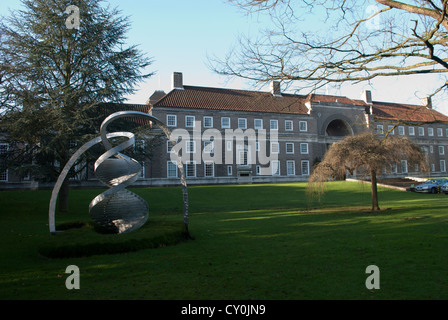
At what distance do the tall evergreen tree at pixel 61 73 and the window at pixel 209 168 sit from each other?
26.8 m

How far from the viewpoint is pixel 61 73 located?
2352cm

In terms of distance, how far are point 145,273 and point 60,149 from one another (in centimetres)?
1716

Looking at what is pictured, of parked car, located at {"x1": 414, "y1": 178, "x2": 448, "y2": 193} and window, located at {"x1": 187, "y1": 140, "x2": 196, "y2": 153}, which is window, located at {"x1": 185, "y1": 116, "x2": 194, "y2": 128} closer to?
window, located at {"x1": 187, "y1": 140, "x2": 196, "y2": 153}

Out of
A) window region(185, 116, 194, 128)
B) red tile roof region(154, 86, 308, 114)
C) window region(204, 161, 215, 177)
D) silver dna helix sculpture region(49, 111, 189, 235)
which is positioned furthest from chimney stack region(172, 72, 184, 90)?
silver dna helix sculpture region(49, 111, 189, 235)

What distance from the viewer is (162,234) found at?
37.8 feet

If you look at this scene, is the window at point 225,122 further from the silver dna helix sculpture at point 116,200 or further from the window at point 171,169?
the silver dna helix sculpture at point 116,200

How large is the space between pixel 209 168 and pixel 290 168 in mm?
14837

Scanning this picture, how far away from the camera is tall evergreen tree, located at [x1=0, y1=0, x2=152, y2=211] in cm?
1978

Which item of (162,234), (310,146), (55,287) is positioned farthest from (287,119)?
(55,287)

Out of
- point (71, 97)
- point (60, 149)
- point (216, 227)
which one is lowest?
point (216, 227)

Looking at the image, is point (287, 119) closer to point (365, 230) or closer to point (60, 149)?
point (60, 149)

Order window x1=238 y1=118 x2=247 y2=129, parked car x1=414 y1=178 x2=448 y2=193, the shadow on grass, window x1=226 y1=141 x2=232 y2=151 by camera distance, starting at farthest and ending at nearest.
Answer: window x1=238 y1=118 x2=247 y2=129, window x1=226 y1=141 x2=232 y2=151, parked car x1=414 y1=178 x2=448 y2=193, the shadow on grass

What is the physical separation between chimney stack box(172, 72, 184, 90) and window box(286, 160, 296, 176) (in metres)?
21.7

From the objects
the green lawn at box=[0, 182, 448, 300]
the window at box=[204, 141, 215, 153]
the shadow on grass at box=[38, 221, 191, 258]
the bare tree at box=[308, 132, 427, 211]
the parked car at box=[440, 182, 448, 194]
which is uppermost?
the window at box=[204, 141, 215, 153]
